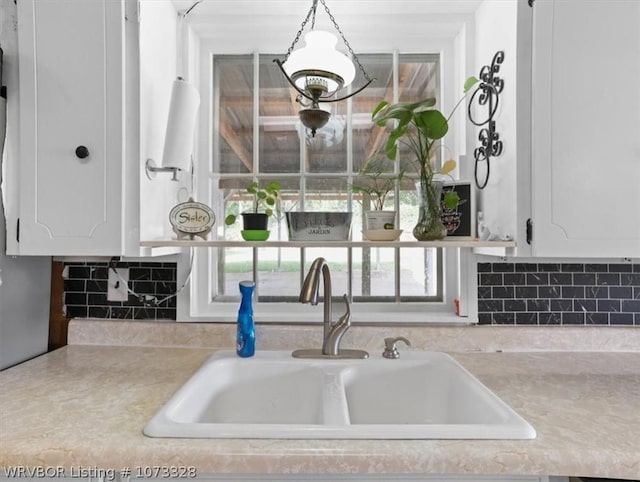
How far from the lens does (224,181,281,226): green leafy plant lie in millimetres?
1434

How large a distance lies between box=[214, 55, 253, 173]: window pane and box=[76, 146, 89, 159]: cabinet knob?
55cm

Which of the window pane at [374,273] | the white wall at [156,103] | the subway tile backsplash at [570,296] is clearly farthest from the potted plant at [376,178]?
the white wall at [156,103]

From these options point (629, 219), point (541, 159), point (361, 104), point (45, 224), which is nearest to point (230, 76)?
point (361, 104)

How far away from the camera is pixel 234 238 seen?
163cm

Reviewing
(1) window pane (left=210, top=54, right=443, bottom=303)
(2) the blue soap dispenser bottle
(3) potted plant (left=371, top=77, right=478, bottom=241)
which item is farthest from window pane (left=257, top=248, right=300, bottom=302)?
(3) potted plant (left=371, top=77, right=478, bottom=241)

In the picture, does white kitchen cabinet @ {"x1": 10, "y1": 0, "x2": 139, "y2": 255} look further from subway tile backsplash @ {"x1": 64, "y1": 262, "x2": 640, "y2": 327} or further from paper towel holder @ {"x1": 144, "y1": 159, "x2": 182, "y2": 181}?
subway tile backsplash @ {"x1": 64, "y1": 262, "x2": 640, "y2": 327}

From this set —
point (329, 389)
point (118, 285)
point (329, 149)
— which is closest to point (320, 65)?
point (329, 149)

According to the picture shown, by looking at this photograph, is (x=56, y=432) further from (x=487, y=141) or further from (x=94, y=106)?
(x=487, y=141)

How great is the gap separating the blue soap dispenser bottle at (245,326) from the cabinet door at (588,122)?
97cm

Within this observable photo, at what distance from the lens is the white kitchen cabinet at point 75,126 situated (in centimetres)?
114

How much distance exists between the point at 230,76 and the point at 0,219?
996 mm

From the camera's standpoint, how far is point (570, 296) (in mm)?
1464

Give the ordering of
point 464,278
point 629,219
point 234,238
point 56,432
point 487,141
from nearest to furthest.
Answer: point 56,432
point 629,219
point 487,141
point 464,278
point 234,238

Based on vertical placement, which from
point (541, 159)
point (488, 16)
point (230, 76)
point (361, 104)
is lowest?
point (541, 159)
